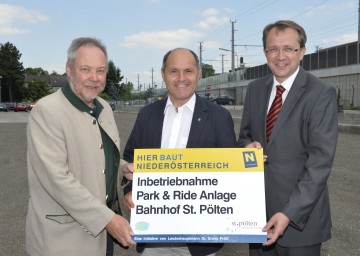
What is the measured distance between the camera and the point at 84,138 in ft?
8.61

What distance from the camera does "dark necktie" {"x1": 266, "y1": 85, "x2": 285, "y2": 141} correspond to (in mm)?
2838

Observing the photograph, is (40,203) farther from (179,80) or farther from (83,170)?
(179,80)

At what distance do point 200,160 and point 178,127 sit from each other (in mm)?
472

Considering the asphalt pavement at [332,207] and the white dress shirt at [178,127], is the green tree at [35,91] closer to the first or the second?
the asphalt pavement at [332,207]

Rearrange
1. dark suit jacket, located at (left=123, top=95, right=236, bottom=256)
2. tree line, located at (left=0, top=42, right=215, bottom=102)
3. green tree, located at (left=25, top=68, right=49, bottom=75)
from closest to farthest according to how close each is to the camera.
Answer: dark suit jacket, located at (left=123, top=95, right=236, bottom=256) < tree line, located at (left=0, top=42, right=215, bottom=102) < green tree, located at (left=25, top=68, right=49, bottom=75)

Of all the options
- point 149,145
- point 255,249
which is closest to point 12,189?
point 149,145

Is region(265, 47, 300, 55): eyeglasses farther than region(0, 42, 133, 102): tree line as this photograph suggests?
No

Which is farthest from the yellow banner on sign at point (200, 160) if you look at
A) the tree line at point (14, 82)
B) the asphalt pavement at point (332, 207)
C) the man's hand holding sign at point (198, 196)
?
the tree line at point (14, 82)

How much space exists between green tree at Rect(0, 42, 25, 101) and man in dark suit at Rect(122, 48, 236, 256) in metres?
107

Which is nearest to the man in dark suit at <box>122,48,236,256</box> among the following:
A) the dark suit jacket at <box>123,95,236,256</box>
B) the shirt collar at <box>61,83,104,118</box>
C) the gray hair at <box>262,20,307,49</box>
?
the dark suit jacket at <box>123,95,236,256</box>

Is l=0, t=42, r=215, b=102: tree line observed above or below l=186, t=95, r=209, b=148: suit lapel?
above

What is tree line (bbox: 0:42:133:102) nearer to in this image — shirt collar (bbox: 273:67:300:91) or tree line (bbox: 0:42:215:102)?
tree line (bbox: 0:42:215:102)

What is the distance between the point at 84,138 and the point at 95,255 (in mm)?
791

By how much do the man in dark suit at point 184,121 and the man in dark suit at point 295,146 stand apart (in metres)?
0.33
